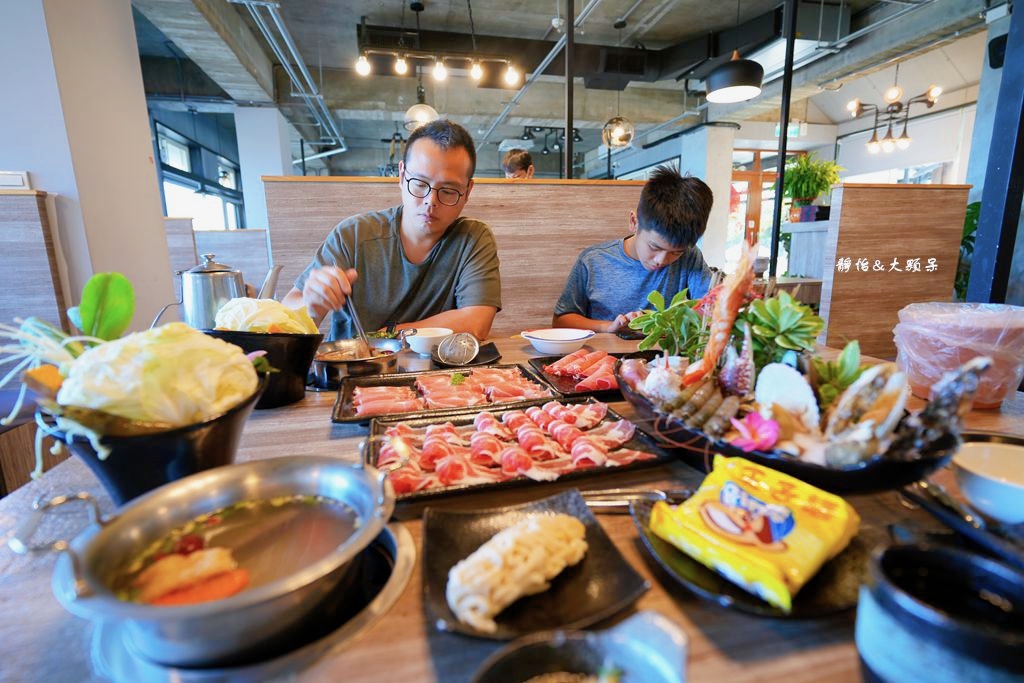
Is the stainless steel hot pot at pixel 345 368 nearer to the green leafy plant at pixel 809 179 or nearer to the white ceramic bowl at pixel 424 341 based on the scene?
the white ceramic bowl at pixel 424 341

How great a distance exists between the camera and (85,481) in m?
0.88

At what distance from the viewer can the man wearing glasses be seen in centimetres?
209

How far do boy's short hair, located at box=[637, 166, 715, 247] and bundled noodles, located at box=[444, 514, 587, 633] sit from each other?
192 cm

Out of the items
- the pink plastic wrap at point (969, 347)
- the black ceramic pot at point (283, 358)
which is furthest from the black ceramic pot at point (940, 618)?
the black ceramic pot at point (283, 358)

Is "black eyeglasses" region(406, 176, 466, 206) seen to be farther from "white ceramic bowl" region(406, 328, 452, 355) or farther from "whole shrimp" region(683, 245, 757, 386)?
"whole shrimp" region(683, 245, 757, 386)

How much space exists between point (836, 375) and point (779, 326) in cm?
13

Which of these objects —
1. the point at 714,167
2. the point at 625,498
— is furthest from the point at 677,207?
the point at 714,167

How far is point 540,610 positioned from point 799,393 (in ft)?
1.81

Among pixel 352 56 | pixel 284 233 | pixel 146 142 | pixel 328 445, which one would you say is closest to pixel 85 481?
pixel 328 445

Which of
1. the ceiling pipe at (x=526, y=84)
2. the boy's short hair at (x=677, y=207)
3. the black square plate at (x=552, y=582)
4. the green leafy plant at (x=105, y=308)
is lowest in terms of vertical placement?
the black square plate at (x=552, y=582)

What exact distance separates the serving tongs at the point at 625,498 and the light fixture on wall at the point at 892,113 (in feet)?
33.0

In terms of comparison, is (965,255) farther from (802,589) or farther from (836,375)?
(802,589)

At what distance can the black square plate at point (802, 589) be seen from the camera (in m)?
0.53

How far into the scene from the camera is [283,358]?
4.00ft
